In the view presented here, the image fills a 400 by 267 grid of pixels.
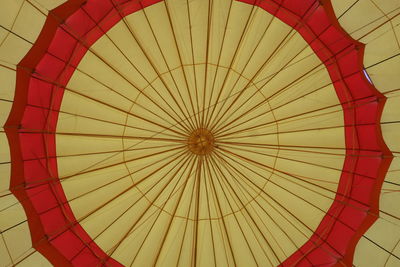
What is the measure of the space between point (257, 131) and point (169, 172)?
231 cm

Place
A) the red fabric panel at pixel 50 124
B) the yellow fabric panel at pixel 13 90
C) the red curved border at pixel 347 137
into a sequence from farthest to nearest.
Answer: the red curved border at pixel 347 137, the red fabric panel at pixel 50 124, the yellow fabric panel at pixel 13 90

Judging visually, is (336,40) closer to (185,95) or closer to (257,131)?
(257,131)

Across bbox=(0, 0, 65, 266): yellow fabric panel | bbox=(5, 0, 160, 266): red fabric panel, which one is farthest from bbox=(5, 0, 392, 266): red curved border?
bbox=(0, 0, 65, 266): yellow fabric panel

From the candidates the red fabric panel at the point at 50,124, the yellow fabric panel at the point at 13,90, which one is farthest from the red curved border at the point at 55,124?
the yellow fabric panel at the point at 13,90

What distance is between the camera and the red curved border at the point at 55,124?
780 centimetres

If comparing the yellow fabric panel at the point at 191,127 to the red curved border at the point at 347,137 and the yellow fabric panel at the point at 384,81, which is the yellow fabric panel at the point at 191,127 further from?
the yellow fabric panel at the point at 384,81

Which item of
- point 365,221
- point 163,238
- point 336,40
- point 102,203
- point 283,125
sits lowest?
point 163,238

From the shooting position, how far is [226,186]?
30.6 feet

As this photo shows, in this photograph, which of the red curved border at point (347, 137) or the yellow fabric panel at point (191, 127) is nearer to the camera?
the red curved border at point (347, 137)

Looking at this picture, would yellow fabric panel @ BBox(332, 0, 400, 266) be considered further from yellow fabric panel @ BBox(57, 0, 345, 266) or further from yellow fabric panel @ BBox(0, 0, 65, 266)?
yellow fabric panel @ BBox(0, 0, 65, 266)

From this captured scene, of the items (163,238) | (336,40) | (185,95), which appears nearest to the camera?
(336,40)

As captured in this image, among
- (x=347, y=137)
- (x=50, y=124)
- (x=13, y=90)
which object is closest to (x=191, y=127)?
(x=50, y=124)

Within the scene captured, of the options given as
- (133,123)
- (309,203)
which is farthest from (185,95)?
(309,203)

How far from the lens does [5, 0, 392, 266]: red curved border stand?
7.80 metres
